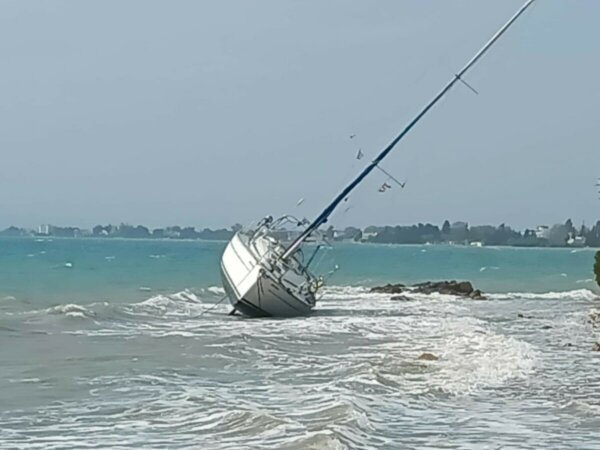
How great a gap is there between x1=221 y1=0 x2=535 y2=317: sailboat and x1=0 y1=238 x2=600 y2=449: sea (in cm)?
66

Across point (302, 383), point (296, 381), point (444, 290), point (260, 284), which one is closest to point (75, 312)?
point (260, 284)

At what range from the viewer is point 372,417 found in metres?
13.8

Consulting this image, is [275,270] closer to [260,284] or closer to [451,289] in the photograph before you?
[260,284]

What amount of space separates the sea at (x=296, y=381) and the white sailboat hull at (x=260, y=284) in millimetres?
574

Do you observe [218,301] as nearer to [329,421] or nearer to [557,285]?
[329,421]

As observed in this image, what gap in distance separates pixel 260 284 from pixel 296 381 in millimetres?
12326

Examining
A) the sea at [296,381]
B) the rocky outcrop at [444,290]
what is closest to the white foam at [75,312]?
the sea at [296,381]

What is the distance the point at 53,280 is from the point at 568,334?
4028 centimetres

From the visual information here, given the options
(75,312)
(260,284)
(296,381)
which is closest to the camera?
(296,381)

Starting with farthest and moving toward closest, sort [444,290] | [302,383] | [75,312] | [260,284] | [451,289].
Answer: [451,289], [444,290], [75,312], [260,284], [302,383]

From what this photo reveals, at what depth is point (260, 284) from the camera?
2977 cm

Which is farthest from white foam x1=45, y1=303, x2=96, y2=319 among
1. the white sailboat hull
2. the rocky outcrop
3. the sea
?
the rocky outcrop

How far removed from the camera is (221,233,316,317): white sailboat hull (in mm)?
29891

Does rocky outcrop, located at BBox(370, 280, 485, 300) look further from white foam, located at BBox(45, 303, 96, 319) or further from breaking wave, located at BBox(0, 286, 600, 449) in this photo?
white foam, located at BBox(45, 303, 96, 319)
